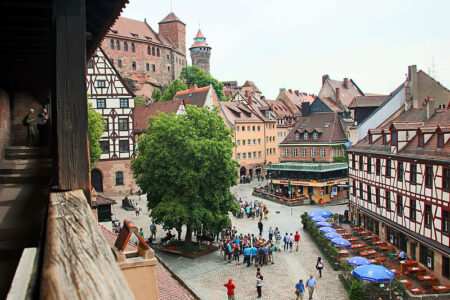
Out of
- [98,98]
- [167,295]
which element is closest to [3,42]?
[167,295]

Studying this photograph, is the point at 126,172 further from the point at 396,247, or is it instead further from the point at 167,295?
the point at 167,295

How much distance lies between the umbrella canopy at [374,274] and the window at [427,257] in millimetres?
4637

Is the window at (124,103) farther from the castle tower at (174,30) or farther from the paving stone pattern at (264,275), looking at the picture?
the castle tower at (174,30)

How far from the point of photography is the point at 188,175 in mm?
24422

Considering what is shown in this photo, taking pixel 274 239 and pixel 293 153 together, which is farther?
pixel 293 153

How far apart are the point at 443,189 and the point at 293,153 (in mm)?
33637

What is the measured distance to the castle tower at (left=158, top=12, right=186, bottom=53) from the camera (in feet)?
314

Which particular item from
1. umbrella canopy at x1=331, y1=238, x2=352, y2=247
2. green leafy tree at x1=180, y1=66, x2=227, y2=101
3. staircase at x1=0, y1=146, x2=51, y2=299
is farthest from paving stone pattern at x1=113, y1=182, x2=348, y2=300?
green leafy tree at x1=180, y1=66, x2=227, y2=101

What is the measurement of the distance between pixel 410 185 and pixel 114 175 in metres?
28.1

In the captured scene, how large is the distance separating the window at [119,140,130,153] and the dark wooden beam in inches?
1573

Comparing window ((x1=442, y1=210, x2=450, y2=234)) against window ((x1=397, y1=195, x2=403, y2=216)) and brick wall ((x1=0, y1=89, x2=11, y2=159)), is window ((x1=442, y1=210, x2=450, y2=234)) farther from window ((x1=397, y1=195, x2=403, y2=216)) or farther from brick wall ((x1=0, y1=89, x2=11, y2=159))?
brick wall ((x1=0, y1=89, x2=11, y2=159))

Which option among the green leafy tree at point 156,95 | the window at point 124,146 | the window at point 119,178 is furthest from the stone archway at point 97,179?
the green leafy tree at point 156,95

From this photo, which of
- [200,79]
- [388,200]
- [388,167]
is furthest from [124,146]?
[200,79]

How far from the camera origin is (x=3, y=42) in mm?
5633
